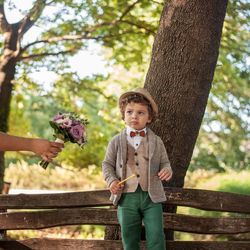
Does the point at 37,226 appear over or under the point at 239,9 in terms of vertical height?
under

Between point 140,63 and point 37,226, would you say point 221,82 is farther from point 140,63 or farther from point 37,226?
point 37,226

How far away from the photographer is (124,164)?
424 centimetres

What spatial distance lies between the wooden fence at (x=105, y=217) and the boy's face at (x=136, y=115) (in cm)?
95

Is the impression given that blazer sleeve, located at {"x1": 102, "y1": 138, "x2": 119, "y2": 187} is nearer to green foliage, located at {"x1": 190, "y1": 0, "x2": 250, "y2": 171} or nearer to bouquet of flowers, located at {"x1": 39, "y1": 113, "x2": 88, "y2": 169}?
bouquet of flowers, located at {"x1": 39, "y1": 113, "x2": 88, "y2": 169}

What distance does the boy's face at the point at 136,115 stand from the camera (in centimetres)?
422

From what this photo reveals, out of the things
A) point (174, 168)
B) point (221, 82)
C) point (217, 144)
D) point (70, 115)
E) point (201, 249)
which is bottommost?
point (201, 249)

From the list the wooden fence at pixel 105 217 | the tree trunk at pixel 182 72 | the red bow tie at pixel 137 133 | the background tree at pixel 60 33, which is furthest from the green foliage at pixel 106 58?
the red bow tie at pixel 137 133

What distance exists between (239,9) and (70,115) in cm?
490

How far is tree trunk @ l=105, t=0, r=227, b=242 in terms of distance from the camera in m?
5.14

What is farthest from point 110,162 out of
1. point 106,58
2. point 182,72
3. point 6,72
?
point 106,58

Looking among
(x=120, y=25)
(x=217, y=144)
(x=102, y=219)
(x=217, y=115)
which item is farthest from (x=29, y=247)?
(x=217, y=144)

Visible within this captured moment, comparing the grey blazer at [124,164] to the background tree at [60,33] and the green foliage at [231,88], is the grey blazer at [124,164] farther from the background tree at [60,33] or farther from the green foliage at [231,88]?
the background tree at [60,33]

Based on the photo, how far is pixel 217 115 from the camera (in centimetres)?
1130

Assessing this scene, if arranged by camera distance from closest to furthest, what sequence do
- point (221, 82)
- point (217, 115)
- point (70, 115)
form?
point (70, 115) → point (221, 82) → point (217, 115)
